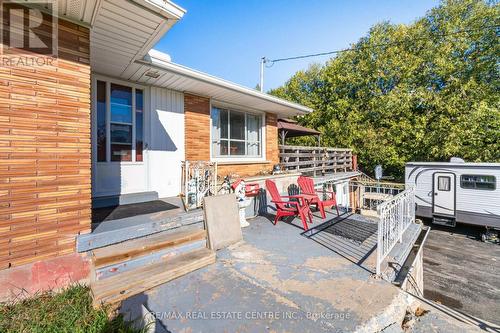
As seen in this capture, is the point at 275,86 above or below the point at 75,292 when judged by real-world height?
above

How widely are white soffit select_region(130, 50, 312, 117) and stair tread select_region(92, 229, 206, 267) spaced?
329cm

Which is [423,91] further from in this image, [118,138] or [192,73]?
[118,138]

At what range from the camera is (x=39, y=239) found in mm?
2789

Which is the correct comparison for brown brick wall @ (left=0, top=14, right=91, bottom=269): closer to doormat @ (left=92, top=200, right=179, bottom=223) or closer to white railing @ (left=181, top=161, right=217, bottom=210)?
doormat @ (left=92, top=200, right=179, bottom=223)

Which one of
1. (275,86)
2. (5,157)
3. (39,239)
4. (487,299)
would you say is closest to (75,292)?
(39,239)

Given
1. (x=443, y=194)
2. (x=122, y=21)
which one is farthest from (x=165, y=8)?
(x=443, y=194)

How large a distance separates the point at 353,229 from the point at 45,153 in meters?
5.60

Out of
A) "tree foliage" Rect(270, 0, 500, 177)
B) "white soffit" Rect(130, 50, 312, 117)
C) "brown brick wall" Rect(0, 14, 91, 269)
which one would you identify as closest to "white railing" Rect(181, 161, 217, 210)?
"brown brick wall" Rect(0, 14, 91, 269)

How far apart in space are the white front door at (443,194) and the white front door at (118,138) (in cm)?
1176

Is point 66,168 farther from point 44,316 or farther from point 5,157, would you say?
point 44,316

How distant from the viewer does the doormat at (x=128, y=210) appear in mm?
3900

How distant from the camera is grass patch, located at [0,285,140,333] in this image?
2.26m

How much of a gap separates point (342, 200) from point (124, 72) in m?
11.0

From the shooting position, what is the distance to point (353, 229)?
17.0 ft
